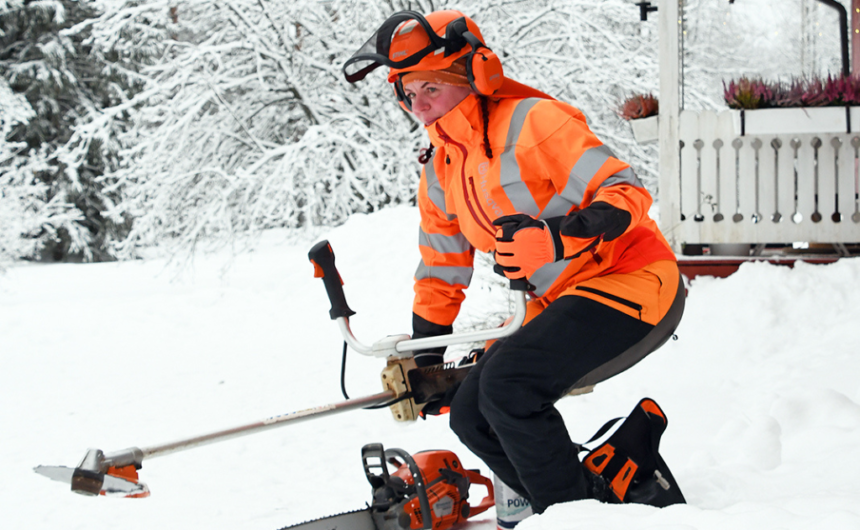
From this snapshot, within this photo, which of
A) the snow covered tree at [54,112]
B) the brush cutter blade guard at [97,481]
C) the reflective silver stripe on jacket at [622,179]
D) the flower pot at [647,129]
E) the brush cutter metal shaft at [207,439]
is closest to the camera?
the brush cutter blade guard at [97,481]

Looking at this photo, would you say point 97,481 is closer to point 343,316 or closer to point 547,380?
point 343,316

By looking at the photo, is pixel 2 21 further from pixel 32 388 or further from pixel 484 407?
pixel 484 407

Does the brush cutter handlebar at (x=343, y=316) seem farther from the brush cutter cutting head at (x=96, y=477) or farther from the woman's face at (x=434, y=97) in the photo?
the brush cutter cutting head at (x=96, y=477)

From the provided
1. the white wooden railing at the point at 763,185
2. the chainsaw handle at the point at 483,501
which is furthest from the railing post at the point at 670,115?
the chainsaw handle at the point at 483,501

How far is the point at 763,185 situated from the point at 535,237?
4321 mm

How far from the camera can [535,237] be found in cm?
197

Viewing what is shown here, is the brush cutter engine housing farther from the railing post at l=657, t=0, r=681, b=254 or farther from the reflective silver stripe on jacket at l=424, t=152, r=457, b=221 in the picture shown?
the railing post at l=657, t=0, r=681, b=254

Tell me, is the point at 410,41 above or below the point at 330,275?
above

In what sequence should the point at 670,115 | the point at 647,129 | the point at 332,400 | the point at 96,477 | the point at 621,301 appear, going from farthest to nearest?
the point at 647,129, the point at 670,115, the point at 332,400, the point at 621,301, the point at 96,477

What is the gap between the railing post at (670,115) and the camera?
5805 millimetres

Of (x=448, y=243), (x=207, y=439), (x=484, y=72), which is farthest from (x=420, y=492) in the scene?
(x=484, y=72)

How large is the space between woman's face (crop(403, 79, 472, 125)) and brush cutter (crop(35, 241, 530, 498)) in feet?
1.74

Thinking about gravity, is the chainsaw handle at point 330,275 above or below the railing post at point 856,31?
below

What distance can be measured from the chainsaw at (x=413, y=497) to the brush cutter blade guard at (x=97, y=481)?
2.02 feet
